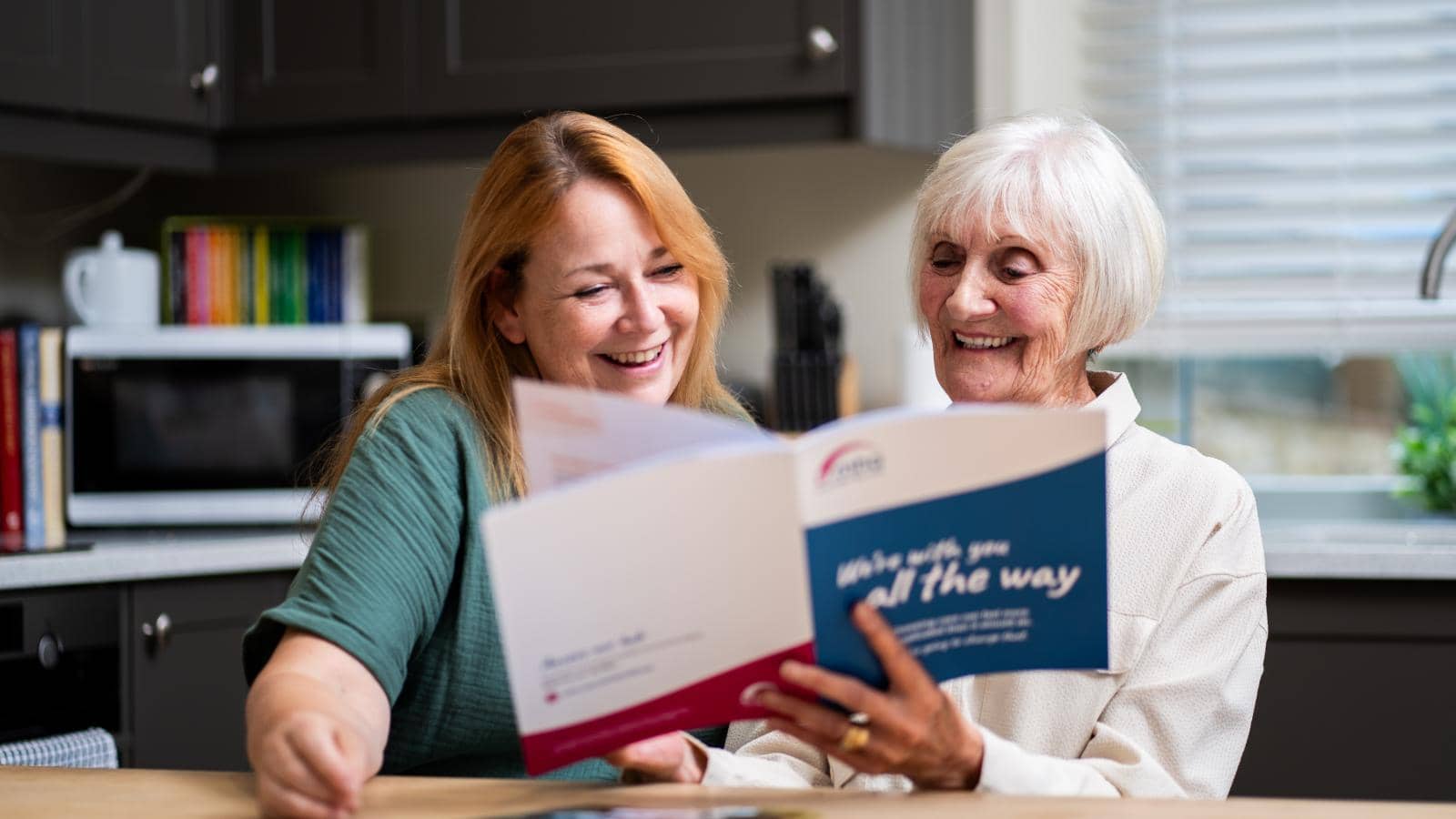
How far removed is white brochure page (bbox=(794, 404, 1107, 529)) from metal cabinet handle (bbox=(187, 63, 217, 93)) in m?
2.28

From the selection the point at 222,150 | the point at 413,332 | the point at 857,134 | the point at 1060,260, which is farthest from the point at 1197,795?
the point at 222,150

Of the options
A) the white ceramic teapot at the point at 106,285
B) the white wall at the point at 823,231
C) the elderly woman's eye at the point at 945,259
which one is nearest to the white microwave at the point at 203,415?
the white ceramic teapot at the point at 106,285

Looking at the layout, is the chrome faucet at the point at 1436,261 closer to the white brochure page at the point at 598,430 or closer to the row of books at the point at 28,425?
the white brochure page at the point at 598,430

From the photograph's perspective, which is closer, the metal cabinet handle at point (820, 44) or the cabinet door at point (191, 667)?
the cabinet door at point (191, 667)

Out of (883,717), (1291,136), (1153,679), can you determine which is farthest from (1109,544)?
(1291,136)

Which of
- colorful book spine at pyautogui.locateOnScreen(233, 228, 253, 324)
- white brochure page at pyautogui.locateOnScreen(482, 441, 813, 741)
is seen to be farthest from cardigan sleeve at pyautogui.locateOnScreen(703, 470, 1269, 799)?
colorful book spine at pyautogui.locateOnScreen(233, 228, 253, 324)

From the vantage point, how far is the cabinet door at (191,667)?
90.3 inches

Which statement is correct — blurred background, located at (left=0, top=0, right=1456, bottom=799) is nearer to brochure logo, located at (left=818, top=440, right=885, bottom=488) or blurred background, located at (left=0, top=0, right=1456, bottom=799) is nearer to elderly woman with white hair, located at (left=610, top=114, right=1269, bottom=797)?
elderly woman with white hair, located at (left=610, top=114, right=1269, bottom=797)

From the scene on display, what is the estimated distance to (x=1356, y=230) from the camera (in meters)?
2.81

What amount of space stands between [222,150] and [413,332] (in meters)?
0.51

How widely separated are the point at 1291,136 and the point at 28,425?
91.2 inches

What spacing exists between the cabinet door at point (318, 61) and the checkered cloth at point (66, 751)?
1253 mm

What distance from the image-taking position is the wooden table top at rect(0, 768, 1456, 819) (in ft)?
3.36

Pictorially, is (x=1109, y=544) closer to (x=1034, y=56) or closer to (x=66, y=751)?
(x=66, y=751)
